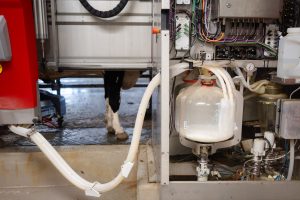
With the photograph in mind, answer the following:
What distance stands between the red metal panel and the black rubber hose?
1.29 ft

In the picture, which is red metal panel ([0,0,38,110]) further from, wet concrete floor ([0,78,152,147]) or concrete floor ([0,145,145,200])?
wet concrete floor ([0,78,152,147])

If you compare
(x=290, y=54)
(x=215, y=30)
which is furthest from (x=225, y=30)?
(x=290, y=54)

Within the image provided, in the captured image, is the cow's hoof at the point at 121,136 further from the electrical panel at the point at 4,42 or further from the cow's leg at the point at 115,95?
the electrical panel at the point at 4,42

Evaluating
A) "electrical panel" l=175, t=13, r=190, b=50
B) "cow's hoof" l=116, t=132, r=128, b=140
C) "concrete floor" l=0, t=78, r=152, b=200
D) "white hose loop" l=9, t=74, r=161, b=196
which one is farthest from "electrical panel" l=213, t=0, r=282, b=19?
"cow's hoof" l=116, t=132, r=128, b=140

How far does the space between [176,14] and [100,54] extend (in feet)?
2.61

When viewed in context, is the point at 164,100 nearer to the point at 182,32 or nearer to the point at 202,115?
the point at 202,115

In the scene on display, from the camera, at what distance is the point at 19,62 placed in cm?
170

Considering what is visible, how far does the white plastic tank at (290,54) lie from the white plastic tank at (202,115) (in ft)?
1.35

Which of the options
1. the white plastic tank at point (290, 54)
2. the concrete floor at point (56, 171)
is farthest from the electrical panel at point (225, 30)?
the concrete floor at point (56, 171)

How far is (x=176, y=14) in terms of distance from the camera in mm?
1707

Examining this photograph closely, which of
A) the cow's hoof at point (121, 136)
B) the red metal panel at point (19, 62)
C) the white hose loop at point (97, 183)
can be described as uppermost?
the red metal panel at point (19, 62)

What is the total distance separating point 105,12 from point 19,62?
0.74 m

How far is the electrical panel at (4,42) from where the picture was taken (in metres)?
1.55

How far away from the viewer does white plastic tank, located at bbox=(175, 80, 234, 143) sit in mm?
1414
